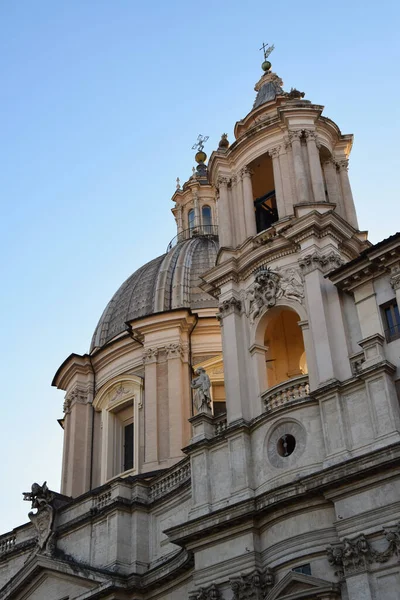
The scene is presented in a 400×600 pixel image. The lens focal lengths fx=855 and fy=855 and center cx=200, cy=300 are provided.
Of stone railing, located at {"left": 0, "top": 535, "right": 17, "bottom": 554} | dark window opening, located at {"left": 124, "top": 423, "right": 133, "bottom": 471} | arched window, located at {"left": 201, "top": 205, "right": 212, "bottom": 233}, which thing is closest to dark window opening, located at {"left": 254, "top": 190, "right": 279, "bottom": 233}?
dark window opening, located at {"left": 124, "top": 423, "right": 133, "bottom": 471}

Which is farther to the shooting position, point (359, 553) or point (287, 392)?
point (287, 392)

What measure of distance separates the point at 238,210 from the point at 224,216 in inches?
19.1

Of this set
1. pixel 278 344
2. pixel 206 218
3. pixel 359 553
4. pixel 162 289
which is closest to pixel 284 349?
pixel 278 344

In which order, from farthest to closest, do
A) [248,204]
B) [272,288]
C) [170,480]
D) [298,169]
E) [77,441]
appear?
[77,441], [248,204], [298,169], [170,480], [272,288]

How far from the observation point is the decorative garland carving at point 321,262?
74.9ft

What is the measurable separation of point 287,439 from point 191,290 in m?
14.3

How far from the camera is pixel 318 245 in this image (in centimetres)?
2339

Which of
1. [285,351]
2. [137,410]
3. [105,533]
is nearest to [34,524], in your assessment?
[105,533]

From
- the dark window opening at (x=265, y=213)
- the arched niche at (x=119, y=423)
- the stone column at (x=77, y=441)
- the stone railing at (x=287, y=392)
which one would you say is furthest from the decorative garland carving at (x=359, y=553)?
the stone column at (x=77, y=441)

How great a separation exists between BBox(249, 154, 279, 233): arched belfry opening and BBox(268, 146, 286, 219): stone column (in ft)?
2.07

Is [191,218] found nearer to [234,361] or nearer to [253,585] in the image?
[234,361]

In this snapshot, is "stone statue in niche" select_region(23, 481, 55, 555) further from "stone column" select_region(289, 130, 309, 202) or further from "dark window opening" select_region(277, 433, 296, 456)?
"stone column" select_region(289, 130, 309, 202)

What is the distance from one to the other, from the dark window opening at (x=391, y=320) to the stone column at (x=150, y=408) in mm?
11939

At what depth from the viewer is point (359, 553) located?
1792 centimetres
